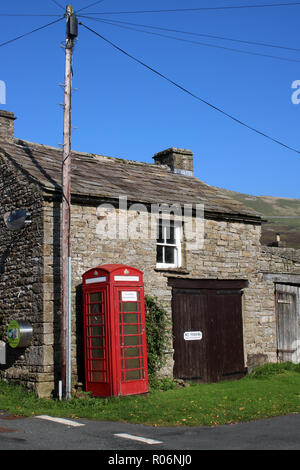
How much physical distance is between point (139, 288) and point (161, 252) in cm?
261

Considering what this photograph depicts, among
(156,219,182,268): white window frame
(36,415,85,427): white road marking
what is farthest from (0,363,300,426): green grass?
(156,219,182,268): white window frame

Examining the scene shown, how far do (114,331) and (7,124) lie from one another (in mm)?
7574

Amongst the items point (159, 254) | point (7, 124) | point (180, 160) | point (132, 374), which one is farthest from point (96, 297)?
point (180, 160)

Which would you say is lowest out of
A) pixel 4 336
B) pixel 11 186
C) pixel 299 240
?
pixel 4 336

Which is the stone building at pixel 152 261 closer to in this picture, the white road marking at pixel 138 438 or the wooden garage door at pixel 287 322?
the wooden garage door at pixel 287 322

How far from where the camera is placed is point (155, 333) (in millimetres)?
12461

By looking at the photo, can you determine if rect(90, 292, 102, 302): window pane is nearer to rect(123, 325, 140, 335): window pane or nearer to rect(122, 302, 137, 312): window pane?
rect(122, 302, 137, 312): window pane

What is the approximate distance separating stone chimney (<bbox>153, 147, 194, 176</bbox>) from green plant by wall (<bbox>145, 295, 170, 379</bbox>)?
649 centimetres

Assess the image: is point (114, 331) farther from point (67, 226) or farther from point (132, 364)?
point (67, 226)

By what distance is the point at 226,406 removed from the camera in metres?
9.73

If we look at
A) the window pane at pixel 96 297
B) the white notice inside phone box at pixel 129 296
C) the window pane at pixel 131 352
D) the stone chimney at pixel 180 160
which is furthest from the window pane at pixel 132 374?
the stone chimney at pixel 180 160

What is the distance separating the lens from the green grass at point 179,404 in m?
8.88
